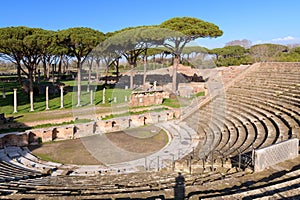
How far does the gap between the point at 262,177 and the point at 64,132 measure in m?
12.1

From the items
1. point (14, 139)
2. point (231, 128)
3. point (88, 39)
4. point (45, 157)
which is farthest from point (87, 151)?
point (88, 39)

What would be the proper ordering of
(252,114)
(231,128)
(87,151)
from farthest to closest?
(252,114) < (231,128) < (87,151)

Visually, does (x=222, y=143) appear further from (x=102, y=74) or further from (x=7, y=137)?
(x=102, y=74)

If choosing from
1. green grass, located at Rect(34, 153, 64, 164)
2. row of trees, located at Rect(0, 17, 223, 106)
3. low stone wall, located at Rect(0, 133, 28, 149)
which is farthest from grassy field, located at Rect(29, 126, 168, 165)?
row of trees, located at Rect(0, 17, 223, 106)

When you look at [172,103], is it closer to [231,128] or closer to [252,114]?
[252,114]

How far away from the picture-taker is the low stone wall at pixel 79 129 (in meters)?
14.4

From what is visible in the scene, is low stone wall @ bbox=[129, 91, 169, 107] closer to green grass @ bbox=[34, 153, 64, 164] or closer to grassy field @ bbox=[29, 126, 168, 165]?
grassy field @ bbox=[29, 126, 168, 165]

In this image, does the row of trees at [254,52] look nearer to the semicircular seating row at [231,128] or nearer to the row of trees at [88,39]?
the row of trees at [88,39]

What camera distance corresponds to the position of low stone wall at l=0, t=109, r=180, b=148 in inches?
568

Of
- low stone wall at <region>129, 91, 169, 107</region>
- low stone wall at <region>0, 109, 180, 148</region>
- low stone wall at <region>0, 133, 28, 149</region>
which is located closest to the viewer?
low stone wall at <region>0, 133, 28, 149</region>

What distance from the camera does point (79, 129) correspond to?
16.5m

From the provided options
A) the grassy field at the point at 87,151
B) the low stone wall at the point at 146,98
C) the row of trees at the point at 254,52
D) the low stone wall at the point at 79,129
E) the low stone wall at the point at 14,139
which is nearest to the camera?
the grassy field at the point at 87,151

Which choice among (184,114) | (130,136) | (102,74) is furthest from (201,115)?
(102,74)

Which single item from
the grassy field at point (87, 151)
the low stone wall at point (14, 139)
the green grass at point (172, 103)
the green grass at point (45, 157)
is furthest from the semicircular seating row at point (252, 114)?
the low stone wall at point (14, 139)
